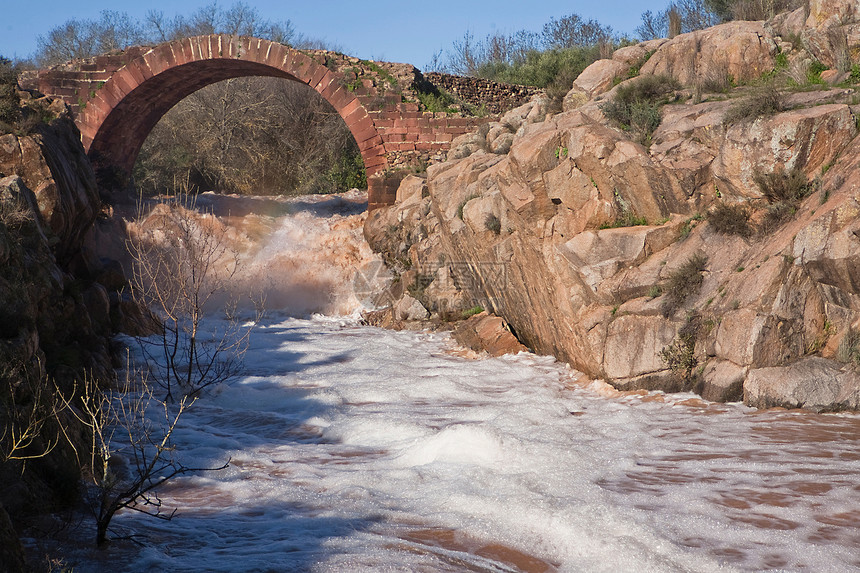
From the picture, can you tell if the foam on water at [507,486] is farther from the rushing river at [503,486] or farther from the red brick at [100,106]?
the red brick at [100,106]

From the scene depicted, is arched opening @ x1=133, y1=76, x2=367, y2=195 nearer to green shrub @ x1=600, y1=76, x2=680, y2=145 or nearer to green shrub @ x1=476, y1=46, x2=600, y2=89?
green shrub @ x1=476, y1=46, x2=600, y2=89

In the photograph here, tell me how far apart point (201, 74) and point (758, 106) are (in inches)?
583

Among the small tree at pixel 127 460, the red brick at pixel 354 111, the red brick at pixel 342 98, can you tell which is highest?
the red brick at pixel 342 98

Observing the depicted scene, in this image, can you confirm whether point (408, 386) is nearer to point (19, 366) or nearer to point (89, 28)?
point (19, 366)

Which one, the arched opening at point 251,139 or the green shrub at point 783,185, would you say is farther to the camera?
the arched opening at point 251,139

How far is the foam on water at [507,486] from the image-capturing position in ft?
15.1

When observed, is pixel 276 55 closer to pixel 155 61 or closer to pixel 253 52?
pixel 253 52

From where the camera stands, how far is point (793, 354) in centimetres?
699

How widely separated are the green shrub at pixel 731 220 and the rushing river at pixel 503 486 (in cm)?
195

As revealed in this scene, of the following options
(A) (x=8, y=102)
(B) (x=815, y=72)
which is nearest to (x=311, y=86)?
(A) (x=8, y=102)

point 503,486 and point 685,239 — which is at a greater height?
point 685,239

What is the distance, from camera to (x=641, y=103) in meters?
9.77

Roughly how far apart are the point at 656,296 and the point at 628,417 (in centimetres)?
156

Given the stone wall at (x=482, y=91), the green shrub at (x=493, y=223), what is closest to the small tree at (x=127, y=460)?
the green shrub at (x=493, y=223)
